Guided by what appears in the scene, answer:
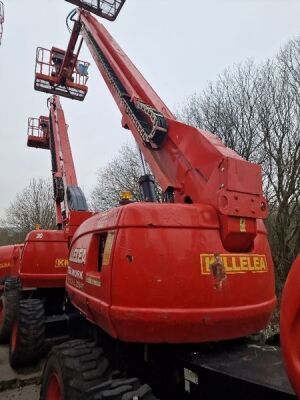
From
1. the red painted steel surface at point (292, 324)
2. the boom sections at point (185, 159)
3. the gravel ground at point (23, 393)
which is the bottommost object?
the gravel ground at point (23, 393)

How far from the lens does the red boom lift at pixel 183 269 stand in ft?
7.70

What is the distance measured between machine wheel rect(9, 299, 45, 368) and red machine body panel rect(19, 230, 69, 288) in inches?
14.3

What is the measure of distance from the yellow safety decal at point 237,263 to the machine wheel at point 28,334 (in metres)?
4.17

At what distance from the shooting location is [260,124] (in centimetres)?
1476

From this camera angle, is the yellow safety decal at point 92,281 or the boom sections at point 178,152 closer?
the boom sections at point 178,152

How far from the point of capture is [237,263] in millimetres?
2510

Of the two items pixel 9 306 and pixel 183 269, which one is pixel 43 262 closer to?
pixel 9 306

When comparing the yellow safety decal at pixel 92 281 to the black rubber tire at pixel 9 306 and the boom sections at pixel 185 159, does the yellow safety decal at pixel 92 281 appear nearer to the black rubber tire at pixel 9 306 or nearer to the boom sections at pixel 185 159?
the boom sections at pixel 185 159

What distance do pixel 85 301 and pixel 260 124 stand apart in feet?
43.4

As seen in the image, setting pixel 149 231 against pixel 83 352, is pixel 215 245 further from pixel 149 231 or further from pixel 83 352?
pixel 83 352

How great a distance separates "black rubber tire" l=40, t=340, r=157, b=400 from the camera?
2.26m

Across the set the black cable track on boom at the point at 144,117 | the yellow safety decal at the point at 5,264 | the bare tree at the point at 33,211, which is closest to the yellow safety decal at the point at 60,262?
the black cable track on boom at the point at 144,117

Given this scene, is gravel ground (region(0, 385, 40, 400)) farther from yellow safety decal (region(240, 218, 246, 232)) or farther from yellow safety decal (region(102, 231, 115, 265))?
yellow safety decal (region(240, 218, 246, 232))

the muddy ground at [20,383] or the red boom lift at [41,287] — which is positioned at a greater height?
the red boom lift at [41,287]
